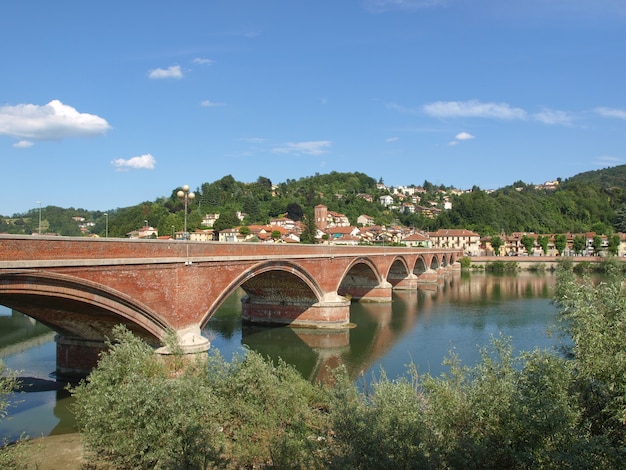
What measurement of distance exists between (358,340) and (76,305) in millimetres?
16846

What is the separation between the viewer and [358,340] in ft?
87.7

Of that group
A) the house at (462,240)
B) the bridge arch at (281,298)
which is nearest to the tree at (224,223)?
the house at (462,240)

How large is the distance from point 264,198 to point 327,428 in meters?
128

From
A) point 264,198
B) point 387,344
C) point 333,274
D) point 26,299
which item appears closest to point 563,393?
point 26,299

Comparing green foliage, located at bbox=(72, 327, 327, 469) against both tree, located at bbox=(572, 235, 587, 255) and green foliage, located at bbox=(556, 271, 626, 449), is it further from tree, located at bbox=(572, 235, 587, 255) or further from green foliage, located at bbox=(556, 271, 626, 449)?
tree, located at bbox=(572, 235, 587, 255)

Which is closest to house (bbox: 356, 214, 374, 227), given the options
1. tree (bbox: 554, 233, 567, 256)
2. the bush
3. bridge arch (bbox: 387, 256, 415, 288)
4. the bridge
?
the bush

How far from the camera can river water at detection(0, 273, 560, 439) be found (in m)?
16.0

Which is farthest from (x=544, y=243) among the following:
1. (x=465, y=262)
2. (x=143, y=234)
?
(x=143, y=234)

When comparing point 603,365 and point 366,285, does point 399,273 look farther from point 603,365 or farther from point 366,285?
point 603,365

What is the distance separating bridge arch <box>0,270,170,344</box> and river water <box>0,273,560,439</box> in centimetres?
198

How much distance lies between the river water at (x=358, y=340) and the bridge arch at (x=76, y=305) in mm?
1982

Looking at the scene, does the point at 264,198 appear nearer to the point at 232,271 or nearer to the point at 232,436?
the point at 232,271

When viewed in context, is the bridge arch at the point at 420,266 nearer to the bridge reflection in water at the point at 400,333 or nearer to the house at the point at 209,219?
the bridge reflection in water at the point at 400,333

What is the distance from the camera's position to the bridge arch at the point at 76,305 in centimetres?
1110
